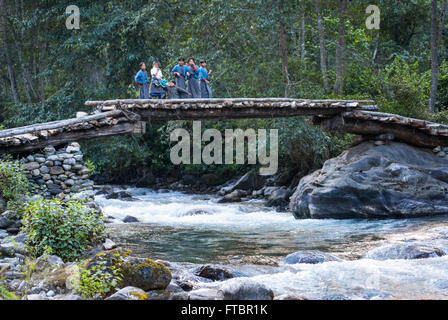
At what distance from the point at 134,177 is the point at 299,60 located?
411 inches

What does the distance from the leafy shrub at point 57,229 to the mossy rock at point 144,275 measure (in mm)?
1553

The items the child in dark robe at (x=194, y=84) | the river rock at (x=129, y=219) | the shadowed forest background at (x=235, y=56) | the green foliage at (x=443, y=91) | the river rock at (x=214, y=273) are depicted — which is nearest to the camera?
the river rock at (x=214, y=273)

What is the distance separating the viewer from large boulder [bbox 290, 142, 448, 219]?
43.3 feet

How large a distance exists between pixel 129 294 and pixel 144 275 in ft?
2.48

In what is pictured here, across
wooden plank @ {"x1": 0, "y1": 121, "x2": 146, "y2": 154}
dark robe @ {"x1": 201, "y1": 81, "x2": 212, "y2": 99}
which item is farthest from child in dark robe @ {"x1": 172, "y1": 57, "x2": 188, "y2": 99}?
wooden plank @ {"x1": 0, "y1": 121, "x2": 146, "y2": 154}

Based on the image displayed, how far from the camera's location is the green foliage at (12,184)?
8.67m

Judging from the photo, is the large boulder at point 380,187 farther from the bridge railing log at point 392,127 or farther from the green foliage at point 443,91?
the green foliage at point 443,91

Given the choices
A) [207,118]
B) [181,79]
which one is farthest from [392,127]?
[181,79]

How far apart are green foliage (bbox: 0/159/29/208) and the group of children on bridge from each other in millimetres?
5240

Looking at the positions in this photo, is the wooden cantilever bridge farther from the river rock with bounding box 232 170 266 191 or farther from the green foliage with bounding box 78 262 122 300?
the river rock with bounding box 232 170 266 191

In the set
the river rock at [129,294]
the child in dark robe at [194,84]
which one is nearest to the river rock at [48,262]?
the river rock at [129,294]

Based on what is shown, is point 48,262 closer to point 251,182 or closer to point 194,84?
point 194,84

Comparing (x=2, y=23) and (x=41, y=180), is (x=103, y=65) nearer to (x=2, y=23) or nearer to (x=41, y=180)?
(x=2, y=23)
